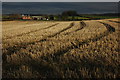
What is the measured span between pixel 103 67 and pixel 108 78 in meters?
0.60

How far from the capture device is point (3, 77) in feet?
12.8

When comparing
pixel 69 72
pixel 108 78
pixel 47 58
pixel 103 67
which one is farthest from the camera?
pixel 47 58

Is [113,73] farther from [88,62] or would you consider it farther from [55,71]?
[55,71]

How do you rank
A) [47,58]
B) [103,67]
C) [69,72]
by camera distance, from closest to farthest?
[69,72] < [103,67] < [47,58]

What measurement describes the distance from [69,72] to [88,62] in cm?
89

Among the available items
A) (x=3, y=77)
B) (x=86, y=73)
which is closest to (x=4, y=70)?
(x=3, y=77)

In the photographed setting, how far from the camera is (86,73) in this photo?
146 inches

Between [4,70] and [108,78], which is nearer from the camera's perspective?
[108,78]

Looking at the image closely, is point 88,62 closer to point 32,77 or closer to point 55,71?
point 55,71

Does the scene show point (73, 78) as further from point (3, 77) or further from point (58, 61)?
point (3, 77)

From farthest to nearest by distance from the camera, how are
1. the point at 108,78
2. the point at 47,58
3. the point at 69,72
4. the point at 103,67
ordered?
the point at 47,58
the point at 103,67
the point at 69,72
the point at 108,78

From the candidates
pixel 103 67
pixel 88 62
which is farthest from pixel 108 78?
pixel 88 62

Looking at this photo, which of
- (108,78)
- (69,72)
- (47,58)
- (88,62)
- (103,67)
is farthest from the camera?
(47,58)

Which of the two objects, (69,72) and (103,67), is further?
(103,67)
